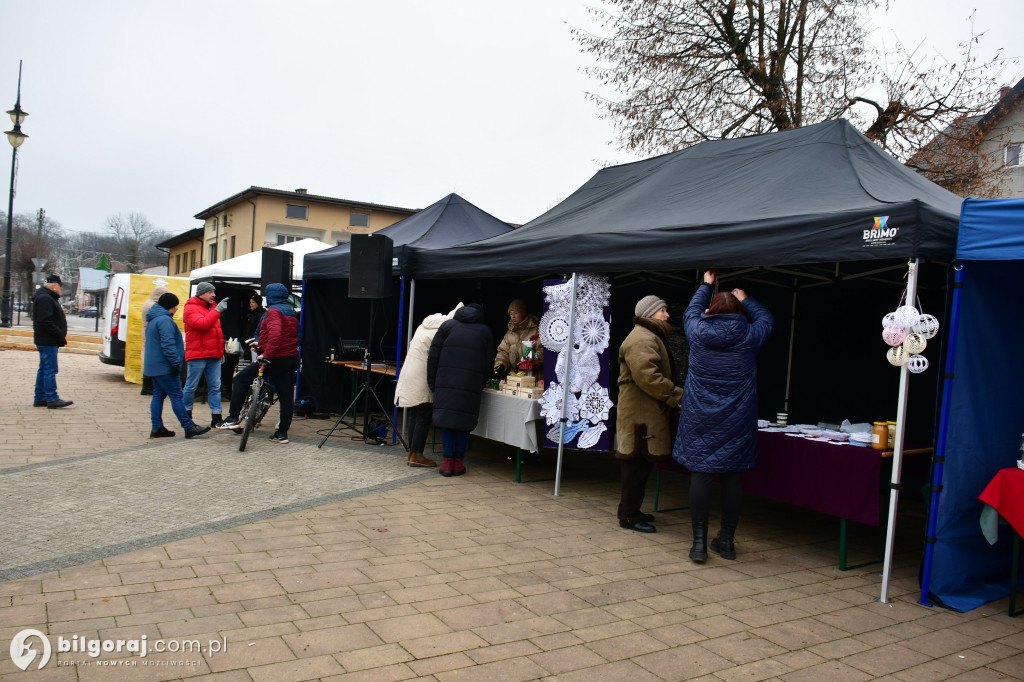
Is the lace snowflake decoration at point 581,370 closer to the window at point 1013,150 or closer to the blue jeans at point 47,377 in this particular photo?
the blue jeans at point 47,377

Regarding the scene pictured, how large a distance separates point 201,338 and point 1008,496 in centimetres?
764

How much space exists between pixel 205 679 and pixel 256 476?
359 centimetres

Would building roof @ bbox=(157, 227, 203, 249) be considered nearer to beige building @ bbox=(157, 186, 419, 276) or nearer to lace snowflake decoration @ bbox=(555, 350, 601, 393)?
beige building @ bbox=(157, 186, 419, 276)

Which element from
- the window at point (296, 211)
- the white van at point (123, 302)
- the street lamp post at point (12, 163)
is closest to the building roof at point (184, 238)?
the window at point (296, 211)

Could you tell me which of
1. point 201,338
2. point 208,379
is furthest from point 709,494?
point 208,379

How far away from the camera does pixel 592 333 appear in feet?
19.4

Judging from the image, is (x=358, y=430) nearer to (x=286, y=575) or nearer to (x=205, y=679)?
(x=286, y=575)

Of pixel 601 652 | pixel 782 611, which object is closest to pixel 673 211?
pixel 782 611

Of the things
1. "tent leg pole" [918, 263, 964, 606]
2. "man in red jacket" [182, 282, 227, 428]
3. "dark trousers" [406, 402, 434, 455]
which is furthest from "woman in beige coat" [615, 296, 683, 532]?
"man in red jacket" [182, 282, 227, 428]

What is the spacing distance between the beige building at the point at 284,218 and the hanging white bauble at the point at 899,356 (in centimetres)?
3236

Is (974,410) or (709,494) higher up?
(974,410)

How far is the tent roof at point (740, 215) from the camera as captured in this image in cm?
407

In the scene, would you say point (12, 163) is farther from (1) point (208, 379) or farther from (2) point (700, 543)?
(2) point (700, 543)

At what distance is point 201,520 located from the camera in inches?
192
